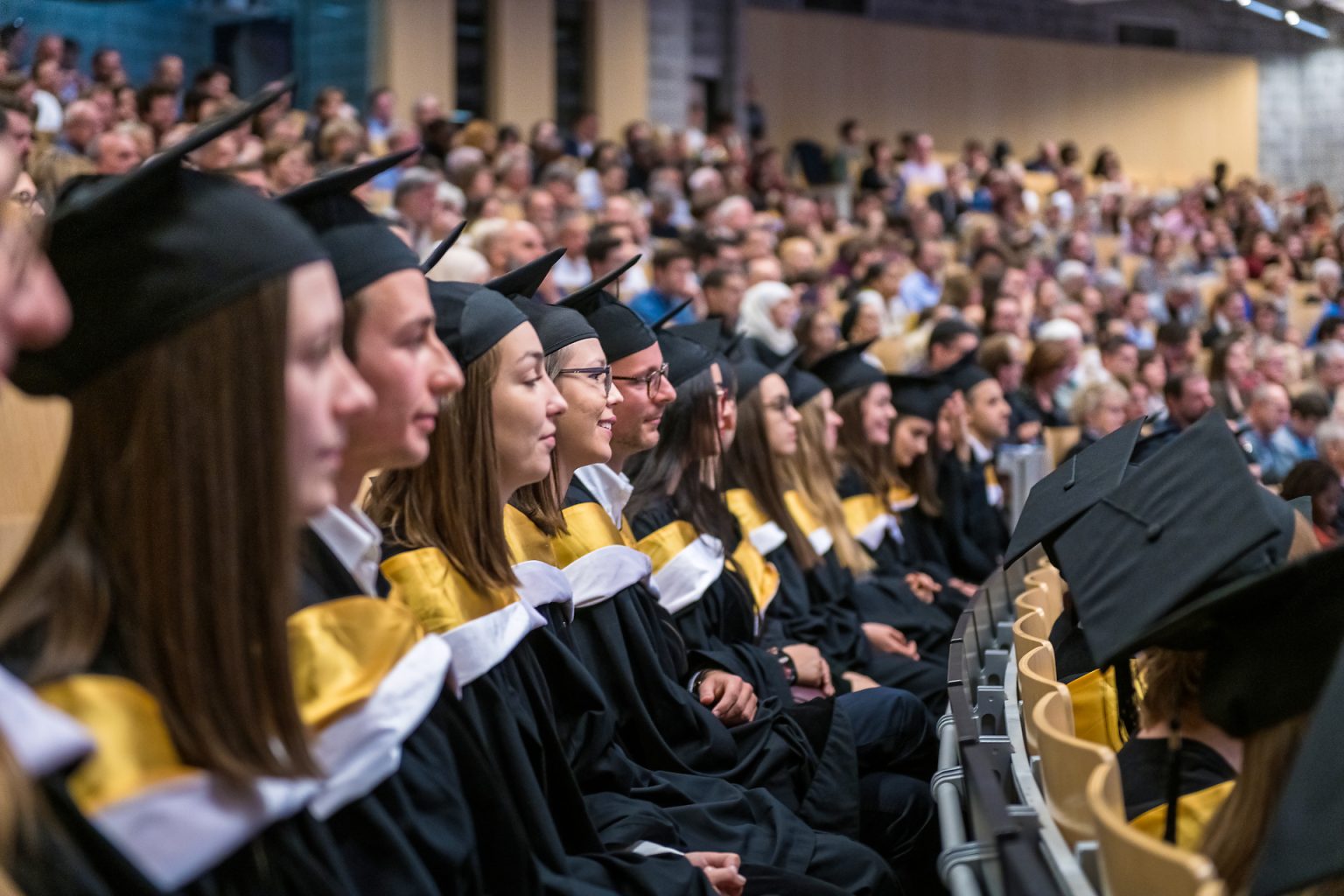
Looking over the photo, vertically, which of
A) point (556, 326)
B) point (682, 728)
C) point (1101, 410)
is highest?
point (556, 326)

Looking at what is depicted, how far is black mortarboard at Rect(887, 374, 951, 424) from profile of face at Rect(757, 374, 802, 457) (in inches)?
67.5

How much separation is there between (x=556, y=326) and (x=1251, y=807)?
188cm

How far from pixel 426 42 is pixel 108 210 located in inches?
533

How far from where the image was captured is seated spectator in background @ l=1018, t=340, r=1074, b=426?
858 centimetres

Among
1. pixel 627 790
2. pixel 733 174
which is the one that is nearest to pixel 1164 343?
pixel 733 174

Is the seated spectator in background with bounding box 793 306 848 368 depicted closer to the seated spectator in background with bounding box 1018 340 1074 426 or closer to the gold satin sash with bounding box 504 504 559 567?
the seated spectator in background with bounding box 1018 340 1074 426

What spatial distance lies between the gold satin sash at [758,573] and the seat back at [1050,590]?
82cm

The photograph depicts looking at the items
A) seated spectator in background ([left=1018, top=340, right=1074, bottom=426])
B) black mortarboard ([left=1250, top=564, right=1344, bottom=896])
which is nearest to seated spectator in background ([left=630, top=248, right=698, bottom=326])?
seated spectator in background ([left=1018, top=340, right=1074, bottom=426])

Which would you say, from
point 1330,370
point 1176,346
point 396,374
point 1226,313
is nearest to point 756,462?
point 396,374

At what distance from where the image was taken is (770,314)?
800 cm

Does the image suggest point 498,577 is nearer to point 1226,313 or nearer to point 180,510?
point 180,510

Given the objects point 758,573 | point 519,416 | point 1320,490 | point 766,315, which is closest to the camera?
point 519,416

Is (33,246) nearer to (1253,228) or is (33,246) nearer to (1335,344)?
(1335,344)

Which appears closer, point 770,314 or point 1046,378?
point 770,314
